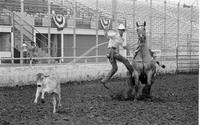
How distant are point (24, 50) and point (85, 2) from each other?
483 centimetres

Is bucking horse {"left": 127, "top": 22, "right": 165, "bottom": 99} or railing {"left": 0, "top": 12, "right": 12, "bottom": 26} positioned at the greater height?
railing {"left": 0, "top": 12, "right": 12, "bottom": 26}

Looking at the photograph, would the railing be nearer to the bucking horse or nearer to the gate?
the gate

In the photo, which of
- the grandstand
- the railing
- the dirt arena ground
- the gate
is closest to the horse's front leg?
the dirt arena ground

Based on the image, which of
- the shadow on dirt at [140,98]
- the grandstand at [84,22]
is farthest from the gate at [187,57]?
the shadow on dirt at [140,98]

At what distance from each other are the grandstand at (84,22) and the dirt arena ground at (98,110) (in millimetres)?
6565

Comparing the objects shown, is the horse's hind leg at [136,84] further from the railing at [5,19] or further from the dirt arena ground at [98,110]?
the railing at [5,19]

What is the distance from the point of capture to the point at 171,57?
2138 cm

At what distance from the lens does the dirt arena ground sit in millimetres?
7027

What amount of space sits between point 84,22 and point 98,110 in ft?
38.9

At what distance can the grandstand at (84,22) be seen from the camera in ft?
58.5

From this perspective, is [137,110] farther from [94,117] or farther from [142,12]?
[142,12]

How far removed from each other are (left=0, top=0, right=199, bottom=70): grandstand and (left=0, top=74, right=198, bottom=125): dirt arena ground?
258 inches

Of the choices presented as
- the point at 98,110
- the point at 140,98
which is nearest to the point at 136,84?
the point at 140,98

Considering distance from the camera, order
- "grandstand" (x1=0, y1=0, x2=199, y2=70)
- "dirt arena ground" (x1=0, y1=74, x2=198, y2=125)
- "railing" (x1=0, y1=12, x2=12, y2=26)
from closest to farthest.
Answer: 1. "dirt arena ground" (x1=0, y1=74, x2=198, y2=125)
2. "grandstand" (x1=0, y1=0, x2=199, y2=70)
3. "railing" (x1=0, y1=12, x2=12, y2=26)
